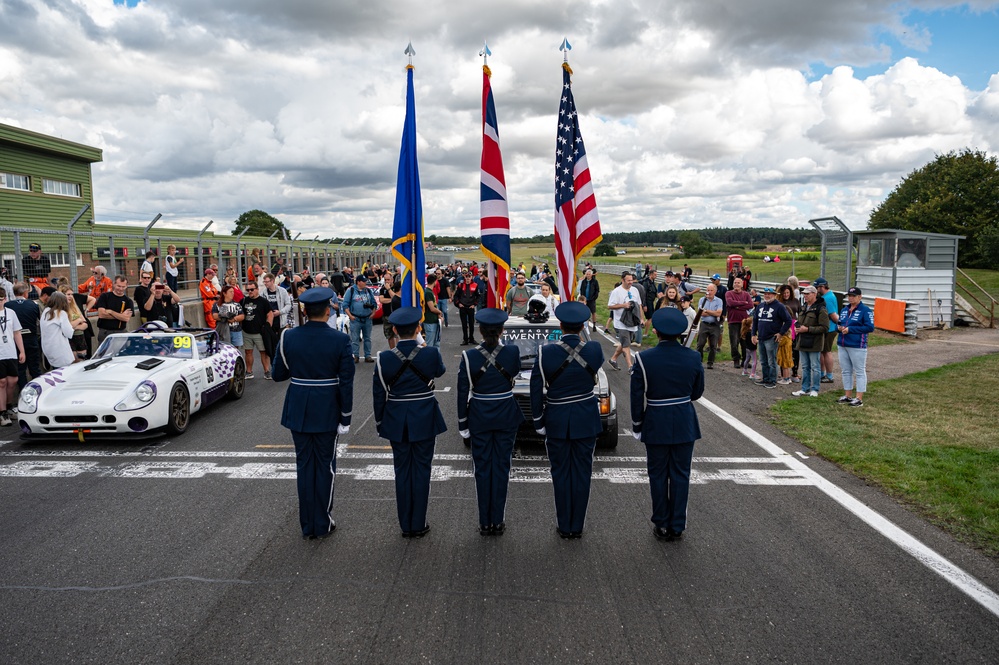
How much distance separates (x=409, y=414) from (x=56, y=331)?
7418 millimetres

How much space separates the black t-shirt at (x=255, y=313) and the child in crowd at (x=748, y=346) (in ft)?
29.1

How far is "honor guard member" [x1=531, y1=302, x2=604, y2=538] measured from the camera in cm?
502

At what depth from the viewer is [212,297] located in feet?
45.5

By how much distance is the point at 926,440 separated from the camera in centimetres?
776

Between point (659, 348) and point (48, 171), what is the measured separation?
35441mm

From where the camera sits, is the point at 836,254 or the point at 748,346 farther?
the point at 836,254

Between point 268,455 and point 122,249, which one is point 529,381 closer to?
point 268,455

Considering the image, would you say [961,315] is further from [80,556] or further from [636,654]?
[80,556]

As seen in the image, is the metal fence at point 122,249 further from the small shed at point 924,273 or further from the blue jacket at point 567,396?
the small shed at point 924,273

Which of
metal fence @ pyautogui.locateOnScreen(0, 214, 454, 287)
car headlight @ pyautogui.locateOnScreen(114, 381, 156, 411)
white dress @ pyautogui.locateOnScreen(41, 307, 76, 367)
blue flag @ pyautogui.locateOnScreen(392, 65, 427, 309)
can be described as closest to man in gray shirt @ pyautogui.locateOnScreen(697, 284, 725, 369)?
blue flag @ pyautogui.locateOnScreen(392, 65, 427, 309)

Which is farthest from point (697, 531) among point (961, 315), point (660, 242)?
point (660, 242)

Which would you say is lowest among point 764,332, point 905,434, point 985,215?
point 905,434

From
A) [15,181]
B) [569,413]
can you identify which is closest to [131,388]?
[569,413]

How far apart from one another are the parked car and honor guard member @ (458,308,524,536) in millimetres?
1344
